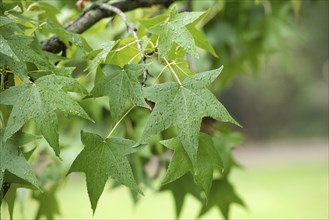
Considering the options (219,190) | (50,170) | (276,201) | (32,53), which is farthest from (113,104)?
(276,201)

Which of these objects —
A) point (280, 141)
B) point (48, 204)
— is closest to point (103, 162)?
point (48, 204)

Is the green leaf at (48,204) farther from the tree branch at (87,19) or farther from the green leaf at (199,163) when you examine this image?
the green leaf at (199,163)

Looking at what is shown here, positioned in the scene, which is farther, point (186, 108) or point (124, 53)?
point (124, 53)

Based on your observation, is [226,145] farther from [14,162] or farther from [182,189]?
[14,162]

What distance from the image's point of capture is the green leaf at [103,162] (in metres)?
0.96

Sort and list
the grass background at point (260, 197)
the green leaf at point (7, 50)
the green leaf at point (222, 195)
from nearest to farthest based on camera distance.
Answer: the green leaf at point (7, 50), the green leaf at point (222, 195), the grass background at point (260, 197)

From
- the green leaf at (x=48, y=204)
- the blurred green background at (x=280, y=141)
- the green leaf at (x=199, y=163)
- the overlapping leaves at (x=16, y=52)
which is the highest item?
the overlapping leaves at (x=16, y=52)

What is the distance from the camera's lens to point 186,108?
3.06ft

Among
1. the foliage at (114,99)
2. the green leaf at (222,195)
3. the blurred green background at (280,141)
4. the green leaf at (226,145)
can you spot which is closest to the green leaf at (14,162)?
the foliage at (114,99)

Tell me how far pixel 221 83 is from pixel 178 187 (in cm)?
51

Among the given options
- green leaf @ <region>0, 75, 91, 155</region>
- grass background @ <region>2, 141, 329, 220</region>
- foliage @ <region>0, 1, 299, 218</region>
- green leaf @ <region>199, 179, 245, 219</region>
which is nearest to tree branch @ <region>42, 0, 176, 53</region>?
foliage @ <region>0, 1, 299, 218</region>

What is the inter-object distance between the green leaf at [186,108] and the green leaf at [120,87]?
3cm

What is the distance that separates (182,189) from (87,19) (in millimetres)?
673

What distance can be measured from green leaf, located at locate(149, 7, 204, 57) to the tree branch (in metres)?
0.33
